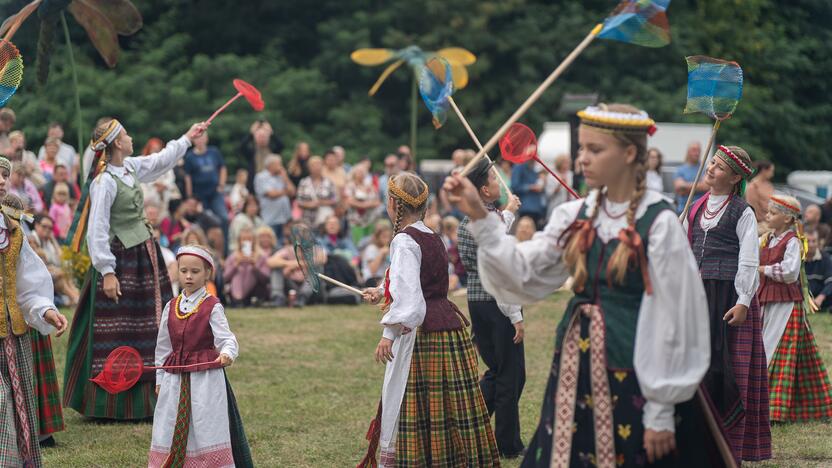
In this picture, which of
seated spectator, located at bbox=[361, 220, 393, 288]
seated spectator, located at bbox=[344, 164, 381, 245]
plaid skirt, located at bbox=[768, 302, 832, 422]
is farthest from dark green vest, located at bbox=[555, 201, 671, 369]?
seated spectator, located at bbox=[344, 164, 381, 245]

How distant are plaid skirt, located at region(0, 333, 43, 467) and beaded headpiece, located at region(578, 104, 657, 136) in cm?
305

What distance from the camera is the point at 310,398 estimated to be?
9039 mm

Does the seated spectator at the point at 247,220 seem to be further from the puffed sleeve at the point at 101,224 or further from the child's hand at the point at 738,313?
the child's hand at the point at 738,313

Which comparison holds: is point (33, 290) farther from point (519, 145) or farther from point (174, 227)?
point (174, 227)

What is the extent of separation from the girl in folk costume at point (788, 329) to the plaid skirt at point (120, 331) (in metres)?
4.23

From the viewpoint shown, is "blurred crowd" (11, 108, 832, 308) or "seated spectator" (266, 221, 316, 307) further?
"seated spectator" (266, 221, 316, 307)

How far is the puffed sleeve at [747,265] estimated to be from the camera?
6551mm

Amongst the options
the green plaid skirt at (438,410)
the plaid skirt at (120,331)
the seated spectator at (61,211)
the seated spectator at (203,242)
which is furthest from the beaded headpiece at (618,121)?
the seated spectator at (61,211)

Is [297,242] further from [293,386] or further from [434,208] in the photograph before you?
[434,208]

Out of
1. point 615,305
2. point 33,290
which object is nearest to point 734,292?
point 615,305

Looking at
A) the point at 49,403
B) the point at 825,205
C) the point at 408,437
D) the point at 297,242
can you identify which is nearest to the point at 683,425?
the point at 408,437

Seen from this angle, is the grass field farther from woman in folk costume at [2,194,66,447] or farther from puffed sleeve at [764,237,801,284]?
puffed sleeve at [764,237,801,284]

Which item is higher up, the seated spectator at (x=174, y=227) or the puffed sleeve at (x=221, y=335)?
the seated spectator at (x=174, y=227)

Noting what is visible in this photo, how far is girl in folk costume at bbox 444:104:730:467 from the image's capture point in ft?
13.8
